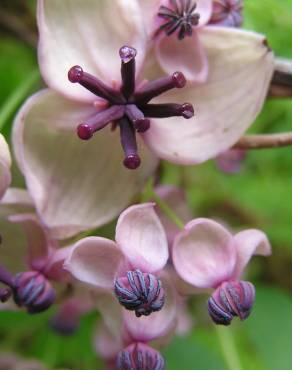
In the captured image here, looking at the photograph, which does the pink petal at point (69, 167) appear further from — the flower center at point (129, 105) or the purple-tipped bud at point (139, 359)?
the purple-tipped bud at point (139, 359)

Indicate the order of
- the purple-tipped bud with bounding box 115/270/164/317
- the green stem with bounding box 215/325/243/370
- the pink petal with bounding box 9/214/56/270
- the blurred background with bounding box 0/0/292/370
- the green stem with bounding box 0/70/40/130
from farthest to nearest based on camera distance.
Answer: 1. the blurred background with bounding box 0/0/292/370
2. the green stem with bounding box 215/325/243/370
3. the green stem with bounding box 0/70/40/130
4. the pink petal with bounding box 9/214/56/270
5. the purple-tipped bud with bounding box 115/270/164/317

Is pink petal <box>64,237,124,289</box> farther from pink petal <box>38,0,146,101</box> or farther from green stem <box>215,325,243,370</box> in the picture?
green stem <box>215,325,243,370</box>

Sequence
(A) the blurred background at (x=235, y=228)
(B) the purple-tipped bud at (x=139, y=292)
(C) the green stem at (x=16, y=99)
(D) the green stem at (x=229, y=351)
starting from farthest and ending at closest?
1. (A) the blurred background at (x=235, y=228)
2. (D) the green stem at (x=229, y=351)
3. (C) the green stem at (x=16, y=99)
4. (B) the purple-tipped bud at (x=139, y=292)

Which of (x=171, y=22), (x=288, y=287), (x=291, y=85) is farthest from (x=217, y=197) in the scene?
(x=171, y=22)

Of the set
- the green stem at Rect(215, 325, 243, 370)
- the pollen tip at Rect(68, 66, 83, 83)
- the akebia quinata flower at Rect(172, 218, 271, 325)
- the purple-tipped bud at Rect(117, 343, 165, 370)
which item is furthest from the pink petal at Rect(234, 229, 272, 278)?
the green stem at Rect(215, 325, 243, 370)

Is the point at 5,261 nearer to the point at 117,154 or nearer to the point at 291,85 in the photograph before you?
the point at 117,154

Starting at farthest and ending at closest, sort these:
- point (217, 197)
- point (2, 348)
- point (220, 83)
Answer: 1. point (217, 197)
2. point (2, 348)
3. point (220, 83)

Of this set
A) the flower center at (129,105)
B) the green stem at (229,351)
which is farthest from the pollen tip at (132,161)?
the green stem at (229,351)
